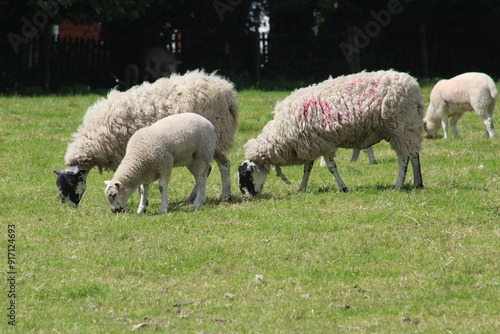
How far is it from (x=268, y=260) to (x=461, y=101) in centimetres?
833

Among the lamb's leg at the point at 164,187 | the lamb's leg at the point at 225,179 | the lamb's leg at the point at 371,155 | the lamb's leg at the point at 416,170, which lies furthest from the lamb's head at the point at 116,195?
the lamb's leg at the point at 371,155

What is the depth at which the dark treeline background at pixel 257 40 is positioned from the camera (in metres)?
19.9

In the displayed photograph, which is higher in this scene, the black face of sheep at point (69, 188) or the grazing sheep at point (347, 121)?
the grazing sheep at point (347, 121)

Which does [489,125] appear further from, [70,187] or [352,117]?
[70,187]

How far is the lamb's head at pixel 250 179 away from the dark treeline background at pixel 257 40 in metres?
10.3

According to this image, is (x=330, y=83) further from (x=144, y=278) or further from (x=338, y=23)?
(x=338, y=23)

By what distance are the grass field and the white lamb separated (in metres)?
0.26

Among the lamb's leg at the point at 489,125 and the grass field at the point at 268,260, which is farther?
the lamb's leg at the point at 489,125

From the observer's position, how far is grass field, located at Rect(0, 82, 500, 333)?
5668mm

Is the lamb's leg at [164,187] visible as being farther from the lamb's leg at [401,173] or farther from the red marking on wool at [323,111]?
the lamb's leg at [401,173]

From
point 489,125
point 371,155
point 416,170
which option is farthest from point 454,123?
point 416,170

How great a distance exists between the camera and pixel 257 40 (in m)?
23.0

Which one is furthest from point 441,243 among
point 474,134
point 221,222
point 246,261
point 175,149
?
point 474,134

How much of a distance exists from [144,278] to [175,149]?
2615 millimetres
